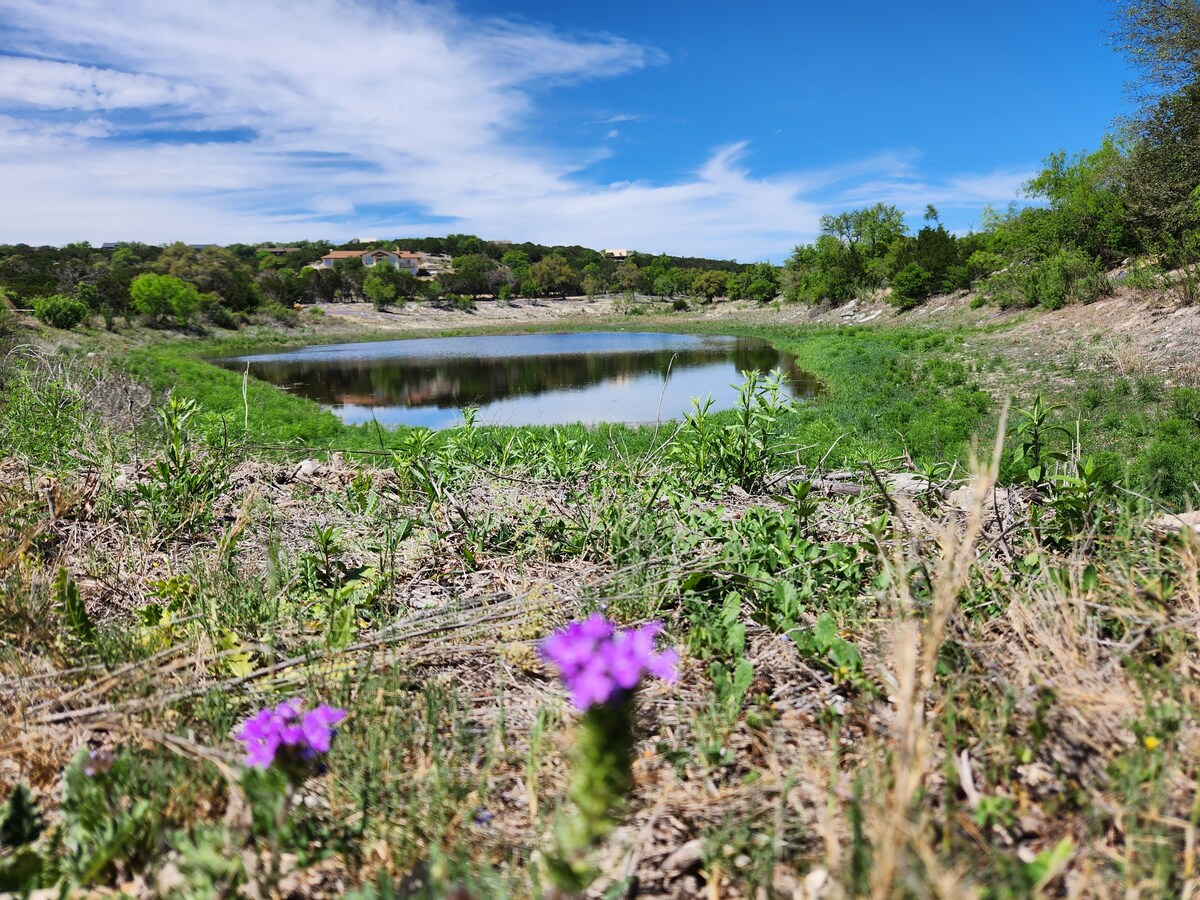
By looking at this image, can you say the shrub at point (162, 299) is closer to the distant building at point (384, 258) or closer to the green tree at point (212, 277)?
the green tree at point (212, 277)

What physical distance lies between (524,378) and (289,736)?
29002 mm

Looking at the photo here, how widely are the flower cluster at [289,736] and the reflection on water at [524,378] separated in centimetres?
1086

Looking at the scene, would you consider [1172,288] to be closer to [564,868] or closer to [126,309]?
[564,868]

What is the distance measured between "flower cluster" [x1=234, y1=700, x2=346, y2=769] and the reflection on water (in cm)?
1086

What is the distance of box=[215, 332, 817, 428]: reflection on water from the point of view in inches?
A: 822

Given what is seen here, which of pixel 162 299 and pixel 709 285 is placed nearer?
pixel 162 299

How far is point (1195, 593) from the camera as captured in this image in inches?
98.0

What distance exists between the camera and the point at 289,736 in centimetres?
162

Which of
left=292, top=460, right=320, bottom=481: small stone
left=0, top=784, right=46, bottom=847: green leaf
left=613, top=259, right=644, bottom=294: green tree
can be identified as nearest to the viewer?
left=0, top=784, right=46, bottom=847: green leaf

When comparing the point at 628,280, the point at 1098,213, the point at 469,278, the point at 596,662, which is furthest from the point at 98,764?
the point at 628,280

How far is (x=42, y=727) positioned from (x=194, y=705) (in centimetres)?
45

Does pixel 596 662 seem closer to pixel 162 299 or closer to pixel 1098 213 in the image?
pixel 1098 213

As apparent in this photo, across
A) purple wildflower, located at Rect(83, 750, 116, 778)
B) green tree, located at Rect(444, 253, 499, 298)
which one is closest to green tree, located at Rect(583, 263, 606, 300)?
green tree, located at Rect(444, 253, 499, 298)

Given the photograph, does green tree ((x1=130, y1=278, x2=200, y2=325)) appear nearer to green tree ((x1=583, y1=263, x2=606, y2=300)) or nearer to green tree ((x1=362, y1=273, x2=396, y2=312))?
green tree ((x1=362, y1=273, x2=396, y2=312))
